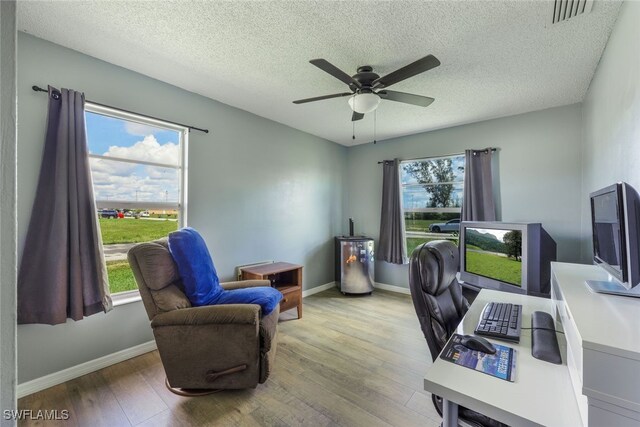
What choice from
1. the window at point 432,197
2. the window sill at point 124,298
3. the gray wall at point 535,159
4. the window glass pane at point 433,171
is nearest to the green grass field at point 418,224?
the window at point 432,197

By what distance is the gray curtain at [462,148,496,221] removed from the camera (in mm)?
3344

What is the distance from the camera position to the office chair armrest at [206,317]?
170cm

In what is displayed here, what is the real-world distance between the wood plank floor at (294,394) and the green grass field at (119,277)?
635 mm

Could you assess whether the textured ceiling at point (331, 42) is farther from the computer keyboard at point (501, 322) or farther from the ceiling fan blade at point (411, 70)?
the computer keyboard at point (501, 322)

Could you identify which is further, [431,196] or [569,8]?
[431,196]

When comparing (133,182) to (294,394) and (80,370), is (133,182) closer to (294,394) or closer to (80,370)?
(80,370)

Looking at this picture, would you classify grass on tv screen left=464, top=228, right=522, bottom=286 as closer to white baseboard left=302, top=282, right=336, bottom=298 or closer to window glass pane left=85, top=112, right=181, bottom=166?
white baseboard left=302, top=282, right=336, bottom=298

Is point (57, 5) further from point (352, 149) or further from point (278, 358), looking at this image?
point (352, 149)

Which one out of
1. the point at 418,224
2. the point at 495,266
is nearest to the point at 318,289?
the point at 418,224

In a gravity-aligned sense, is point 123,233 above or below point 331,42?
below

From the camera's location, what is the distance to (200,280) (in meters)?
1.94

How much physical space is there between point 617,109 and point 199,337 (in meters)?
3.15

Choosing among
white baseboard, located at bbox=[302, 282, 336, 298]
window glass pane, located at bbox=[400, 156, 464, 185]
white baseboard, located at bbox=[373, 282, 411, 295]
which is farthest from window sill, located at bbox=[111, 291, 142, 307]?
window glass pane, located at bbox=[400, 156, 464, 185]

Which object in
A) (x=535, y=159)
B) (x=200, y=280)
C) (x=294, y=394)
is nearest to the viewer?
(x=294, y=394)
